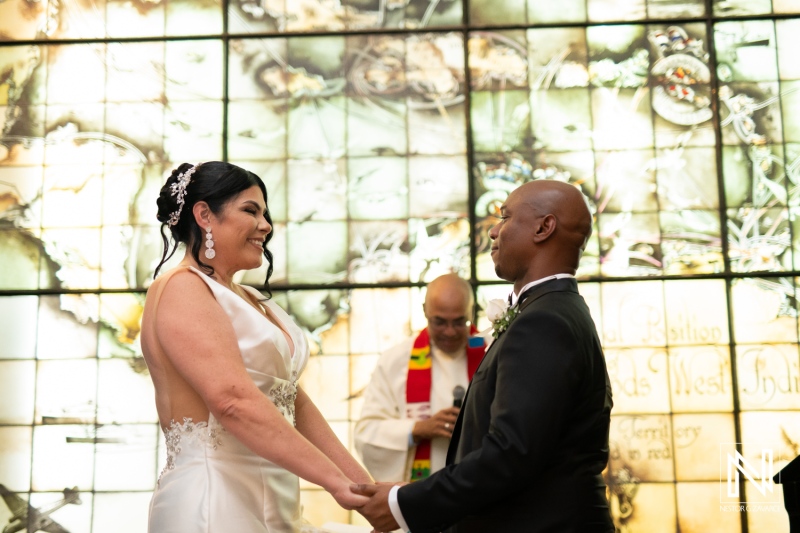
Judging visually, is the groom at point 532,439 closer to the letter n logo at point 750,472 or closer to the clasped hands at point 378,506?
the clasped hands at point 378,506

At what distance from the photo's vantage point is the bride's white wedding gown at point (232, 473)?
120 inches

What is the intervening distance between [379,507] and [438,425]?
2422mm

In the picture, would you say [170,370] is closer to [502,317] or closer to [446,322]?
[502,317]

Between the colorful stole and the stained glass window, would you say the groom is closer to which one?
the colorful stole

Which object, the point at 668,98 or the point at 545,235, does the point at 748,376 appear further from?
the point at 545,235

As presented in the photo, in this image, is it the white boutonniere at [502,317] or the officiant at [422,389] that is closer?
the white boutonniere at [502,317]

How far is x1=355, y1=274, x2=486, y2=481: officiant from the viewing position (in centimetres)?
560

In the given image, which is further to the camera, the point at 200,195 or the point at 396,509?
the point at 200,195

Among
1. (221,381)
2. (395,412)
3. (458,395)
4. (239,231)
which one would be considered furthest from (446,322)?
(221,381)

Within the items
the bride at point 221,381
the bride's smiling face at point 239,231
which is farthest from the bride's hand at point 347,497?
the bride's smiling face at point 239,231

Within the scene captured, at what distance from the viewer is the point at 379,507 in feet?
10.0

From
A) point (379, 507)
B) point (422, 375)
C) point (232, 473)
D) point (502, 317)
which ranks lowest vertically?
point (379, 507)

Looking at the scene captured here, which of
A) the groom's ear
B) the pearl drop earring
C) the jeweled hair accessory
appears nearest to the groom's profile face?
the groom's ear

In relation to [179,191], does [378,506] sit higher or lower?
lower
